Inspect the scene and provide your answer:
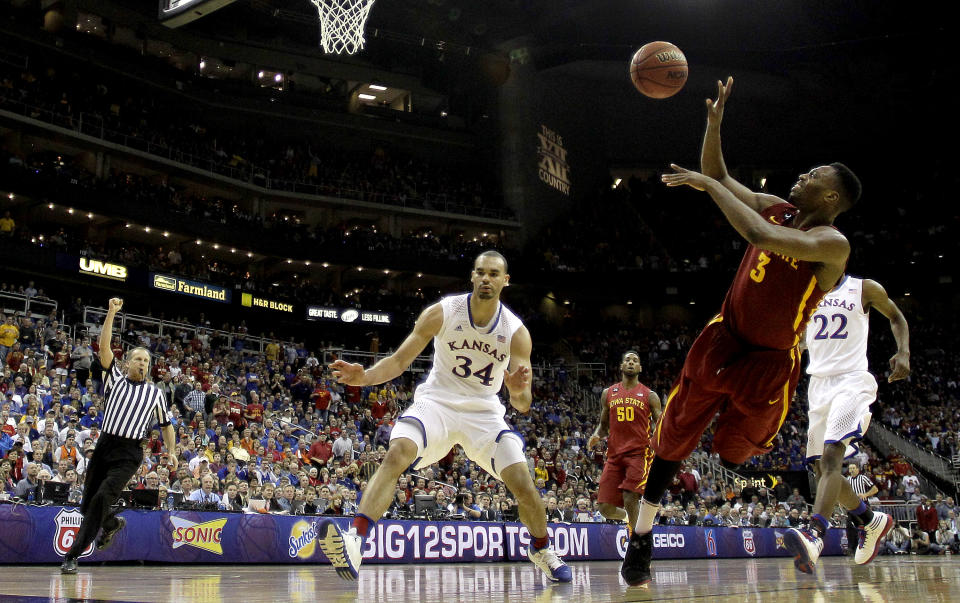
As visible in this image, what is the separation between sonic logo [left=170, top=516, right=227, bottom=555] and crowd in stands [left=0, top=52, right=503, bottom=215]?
24554 mm

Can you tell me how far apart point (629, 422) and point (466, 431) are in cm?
402

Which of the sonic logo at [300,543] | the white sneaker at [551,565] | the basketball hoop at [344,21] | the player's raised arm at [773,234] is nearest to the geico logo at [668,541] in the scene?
the sonic logo at [300,543]

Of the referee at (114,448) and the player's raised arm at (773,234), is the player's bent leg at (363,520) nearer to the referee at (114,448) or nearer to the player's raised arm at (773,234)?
the player's raised arm at (773,234)

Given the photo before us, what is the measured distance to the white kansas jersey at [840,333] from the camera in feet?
25.5

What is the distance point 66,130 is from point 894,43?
37252 mm

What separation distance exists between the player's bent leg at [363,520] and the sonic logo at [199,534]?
613 centimetres

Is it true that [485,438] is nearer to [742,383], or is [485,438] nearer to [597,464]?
[742,383]

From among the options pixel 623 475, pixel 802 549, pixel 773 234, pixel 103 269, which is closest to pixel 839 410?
pixel 802 549

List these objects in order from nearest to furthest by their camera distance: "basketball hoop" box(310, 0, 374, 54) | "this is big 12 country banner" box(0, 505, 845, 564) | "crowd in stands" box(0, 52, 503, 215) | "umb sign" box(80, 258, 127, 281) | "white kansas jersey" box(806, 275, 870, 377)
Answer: "white kansas jersey" box(806, 275, 870, 377), "this is big 12 country banner" box(0, 505, 845, 564), "basketball hoop" box(310, 0, 374, 54), "umb sign" box(80, 258, 127, 281), "crowd in stands" box(0, 52, 503, 215)

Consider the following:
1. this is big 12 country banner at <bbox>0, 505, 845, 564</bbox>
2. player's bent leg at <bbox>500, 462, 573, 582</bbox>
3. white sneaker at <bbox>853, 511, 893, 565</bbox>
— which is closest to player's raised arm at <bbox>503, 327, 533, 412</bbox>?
player's bent leg at <bbox>500, 462, 573, 582</bbox>

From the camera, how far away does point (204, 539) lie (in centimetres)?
1145

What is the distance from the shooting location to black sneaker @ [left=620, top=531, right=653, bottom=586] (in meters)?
5.66

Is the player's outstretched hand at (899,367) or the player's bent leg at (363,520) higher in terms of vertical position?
the player's outstretched hand at (899,367)

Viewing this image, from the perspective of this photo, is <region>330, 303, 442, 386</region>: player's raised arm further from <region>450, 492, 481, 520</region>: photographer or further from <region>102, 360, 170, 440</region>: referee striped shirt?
<region>450, 492, 481, 520</region>: photographer
